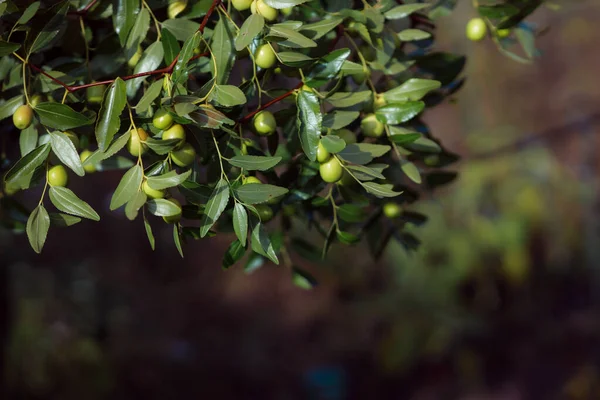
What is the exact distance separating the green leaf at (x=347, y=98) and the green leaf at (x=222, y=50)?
8cm

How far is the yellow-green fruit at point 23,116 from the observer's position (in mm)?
514

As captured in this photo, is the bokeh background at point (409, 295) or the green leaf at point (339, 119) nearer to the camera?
the green leaf at point (339, 119)

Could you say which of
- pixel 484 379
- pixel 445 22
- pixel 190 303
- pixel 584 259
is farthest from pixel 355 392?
pixel 445 22

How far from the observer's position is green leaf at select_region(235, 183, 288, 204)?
48cm

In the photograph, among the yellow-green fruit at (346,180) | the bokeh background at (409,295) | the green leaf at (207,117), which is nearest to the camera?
the green leaf at (207,117)

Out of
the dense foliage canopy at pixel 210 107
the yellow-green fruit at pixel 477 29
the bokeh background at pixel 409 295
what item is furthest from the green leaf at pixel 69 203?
the bokeh background at pixel 409 295

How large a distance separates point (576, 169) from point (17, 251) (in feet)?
6.91

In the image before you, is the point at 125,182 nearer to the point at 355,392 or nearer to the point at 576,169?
the point at 355,392

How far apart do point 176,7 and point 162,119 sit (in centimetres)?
14

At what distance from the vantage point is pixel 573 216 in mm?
2594

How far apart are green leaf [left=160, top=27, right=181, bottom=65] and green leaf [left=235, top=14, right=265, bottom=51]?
0.07 m

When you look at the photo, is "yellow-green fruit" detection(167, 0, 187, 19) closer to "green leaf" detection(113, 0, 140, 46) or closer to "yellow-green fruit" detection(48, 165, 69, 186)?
"green leaf" detection(113, 0, 140, 46)

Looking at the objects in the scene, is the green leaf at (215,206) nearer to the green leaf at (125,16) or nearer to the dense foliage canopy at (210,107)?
the dense foliage canopy at (210,107)

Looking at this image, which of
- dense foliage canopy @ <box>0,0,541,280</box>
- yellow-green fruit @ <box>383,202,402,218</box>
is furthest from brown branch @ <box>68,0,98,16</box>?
yellow-green fruit @ <box>383,202,402,218</box>
